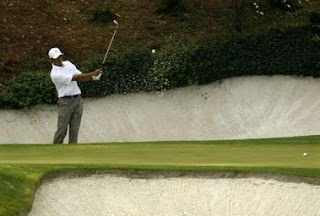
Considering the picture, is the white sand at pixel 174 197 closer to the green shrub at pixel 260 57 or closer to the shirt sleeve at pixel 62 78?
the shirt sleeve at pixel 62 78

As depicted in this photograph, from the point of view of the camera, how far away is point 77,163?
865 centimetres

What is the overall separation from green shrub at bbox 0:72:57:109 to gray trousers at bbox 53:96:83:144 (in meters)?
3.65

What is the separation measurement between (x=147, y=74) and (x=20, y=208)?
1230 centimetres

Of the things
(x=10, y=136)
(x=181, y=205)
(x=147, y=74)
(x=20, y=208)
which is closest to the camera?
(x=20, y=208)

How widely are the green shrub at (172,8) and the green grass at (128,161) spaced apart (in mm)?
10177

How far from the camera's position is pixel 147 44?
1983 centimetres

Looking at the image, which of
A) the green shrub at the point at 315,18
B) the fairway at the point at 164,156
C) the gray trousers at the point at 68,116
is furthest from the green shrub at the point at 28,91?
the green shrub at the point at 315,18

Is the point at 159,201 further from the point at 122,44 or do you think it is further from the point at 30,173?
the point at 122,44

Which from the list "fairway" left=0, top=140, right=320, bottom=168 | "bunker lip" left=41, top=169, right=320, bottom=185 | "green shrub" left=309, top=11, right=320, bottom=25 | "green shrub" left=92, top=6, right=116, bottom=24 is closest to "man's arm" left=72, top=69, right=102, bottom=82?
"fairway" left=0, top=140, right=320, bottom=168

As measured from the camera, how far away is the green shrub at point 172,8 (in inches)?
840

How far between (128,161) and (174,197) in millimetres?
1609

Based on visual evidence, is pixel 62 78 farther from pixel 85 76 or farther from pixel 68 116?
pixel 68 116

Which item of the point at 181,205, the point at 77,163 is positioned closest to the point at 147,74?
the point at 77,163

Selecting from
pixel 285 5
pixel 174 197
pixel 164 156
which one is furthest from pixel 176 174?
pixel 285 5
